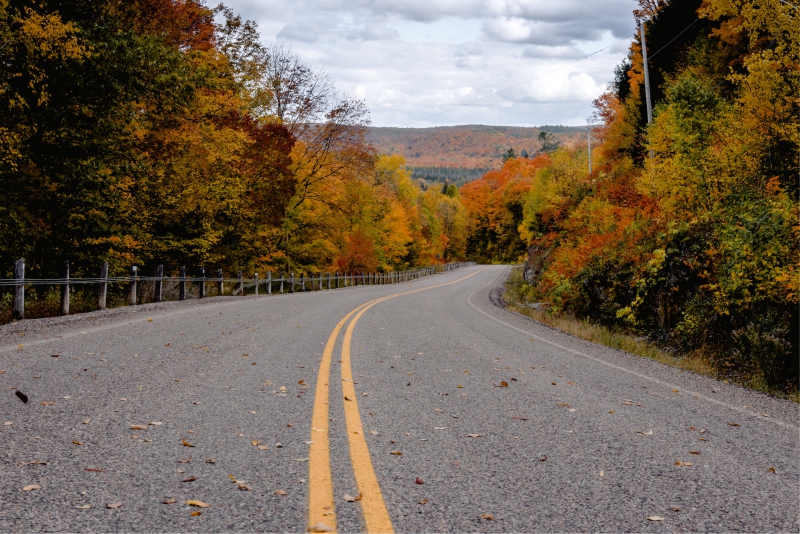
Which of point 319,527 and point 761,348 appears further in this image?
point 761,348

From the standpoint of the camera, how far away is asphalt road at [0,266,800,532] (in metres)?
3.19

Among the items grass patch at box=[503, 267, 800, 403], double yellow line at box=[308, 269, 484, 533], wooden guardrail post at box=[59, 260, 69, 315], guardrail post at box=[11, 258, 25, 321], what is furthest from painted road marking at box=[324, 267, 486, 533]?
wooden guardrail post at box=[59, 260, 69, 315]

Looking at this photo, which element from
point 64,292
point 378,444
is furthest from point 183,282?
point 378,444

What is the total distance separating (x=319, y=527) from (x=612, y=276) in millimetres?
12934

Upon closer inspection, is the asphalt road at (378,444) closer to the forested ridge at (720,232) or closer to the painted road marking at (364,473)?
the painted road marking at (364,473)

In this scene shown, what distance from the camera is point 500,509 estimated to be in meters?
3.28

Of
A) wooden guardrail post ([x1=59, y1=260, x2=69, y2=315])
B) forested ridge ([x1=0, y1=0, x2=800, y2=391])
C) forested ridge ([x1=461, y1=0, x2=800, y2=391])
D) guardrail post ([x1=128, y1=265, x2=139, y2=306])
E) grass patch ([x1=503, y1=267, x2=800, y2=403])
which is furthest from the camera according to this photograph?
guardrail post ([x1=128, y1=265, x2=139, y2=306])

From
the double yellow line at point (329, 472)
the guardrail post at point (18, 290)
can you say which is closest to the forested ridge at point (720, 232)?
the double yellow line at point (329, 472)

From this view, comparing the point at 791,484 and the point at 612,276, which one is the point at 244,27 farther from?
the point at 791,484

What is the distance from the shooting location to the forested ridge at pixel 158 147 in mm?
12750

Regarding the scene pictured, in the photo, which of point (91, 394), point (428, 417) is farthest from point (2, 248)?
point (428, 417)

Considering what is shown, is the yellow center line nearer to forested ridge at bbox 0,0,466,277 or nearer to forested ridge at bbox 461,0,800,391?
forested ridge at bbox 461,0,800,391

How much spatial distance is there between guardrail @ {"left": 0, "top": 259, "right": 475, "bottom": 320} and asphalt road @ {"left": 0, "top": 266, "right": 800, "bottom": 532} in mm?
3844

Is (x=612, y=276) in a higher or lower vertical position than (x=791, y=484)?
higher
